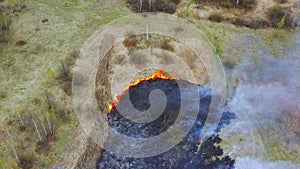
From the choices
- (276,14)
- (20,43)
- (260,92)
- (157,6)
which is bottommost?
(260,92)

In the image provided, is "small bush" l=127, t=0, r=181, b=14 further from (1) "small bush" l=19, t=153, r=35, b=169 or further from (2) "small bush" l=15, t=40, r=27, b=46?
(1) "small bush" l=19, t=153, r=35, b=169

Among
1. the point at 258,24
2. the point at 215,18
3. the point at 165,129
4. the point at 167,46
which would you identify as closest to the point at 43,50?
the point at 167,46

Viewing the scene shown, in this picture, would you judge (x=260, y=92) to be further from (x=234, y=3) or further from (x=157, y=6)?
(x=157, y=6)

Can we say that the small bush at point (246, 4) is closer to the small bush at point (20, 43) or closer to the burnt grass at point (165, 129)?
the burnt grass at point (165, 129)

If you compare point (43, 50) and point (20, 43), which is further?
point (20, 43)

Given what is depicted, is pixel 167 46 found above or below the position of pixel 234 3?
below

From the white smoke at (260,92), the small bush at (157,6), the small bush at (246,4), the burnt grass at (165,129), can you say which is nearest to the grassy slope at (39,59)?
the small bush at (157,6)

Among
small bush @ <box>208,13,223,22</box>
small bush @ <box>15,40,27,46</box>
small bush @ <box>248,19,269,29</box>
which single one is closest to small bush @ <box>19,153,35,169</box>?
small bush @ <box>15,40,27,46</box>

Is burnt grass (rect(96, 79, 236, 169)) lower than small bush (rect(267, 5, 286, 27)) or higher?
lower
